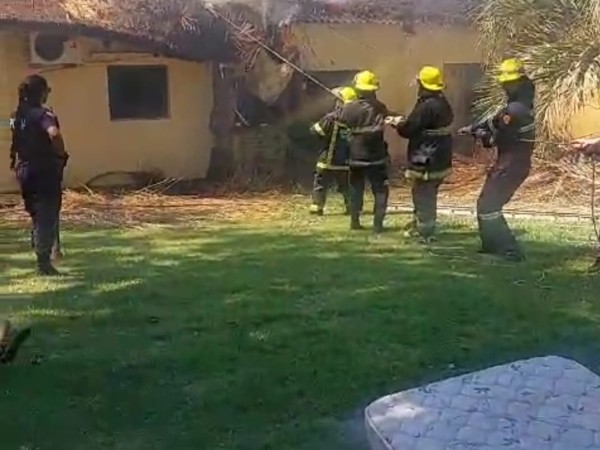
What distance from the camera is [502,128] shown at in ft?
26.2

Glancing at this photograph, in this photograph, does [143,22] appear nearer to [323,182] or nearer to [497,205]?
[323,182]

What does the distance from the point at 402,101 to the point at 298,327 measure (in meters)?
9.31

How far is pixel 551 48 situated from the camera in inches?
351

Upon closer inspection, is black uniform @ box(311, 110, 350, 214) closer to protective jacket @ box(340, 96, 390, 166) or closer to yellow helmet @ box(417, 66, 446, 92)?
protective jacket @ box(340, 96, 390, 166)

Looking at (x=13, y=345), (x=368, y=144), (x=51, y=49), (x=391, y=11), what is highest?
(x=391, y=11)

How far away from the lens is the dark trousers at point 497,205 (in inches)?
324

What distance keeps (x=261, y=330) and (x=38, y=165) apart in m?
2.25

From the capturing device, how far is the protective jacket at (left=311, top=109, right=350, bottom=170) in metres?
10.7

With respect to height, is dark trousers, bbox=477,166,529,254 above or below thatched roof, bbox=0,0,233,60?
below

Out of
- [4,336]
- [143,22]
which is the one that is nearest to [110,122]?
[143,22]

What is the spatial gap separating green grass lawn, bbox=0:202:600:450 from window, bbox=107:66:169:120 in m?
4.37

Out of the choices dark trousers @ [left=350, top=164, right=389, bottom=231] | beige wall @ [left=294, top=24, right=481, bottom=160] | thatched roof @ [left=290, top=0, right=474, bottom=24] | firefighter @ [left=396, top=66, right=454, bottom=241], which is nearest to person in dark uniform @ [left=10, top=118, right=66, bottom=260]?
dark trousers @ [left=350, top=164, right=389, bottom=231]

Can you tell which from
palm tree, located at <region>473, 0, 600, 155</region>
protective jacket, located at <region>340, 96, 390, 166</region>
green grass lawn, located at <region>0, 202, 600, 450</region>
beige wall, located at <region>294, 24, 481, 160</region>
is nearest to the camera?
green grass lawn, located at <region>0, 202, 600, 450</region>

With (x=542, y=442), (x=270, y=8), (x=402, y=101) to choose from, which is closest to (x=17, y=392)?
(x=542, y=442)
